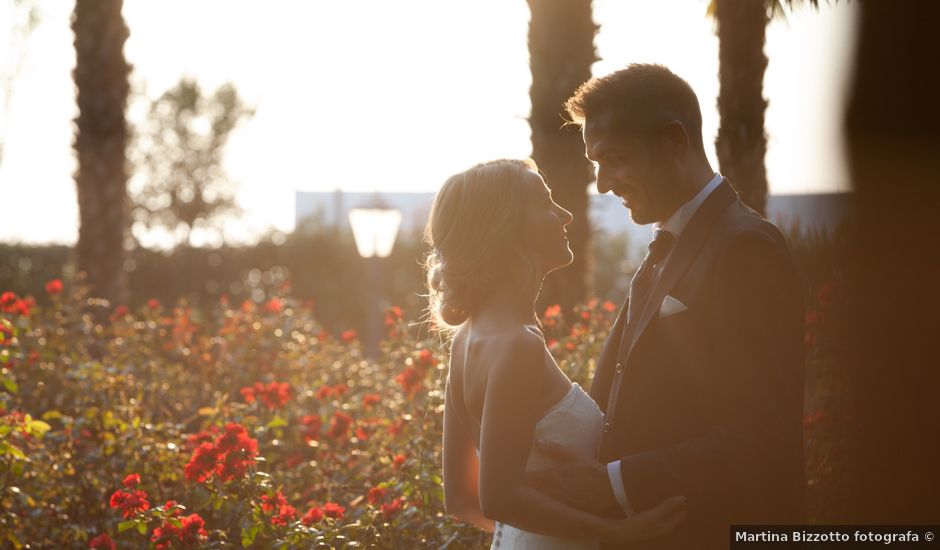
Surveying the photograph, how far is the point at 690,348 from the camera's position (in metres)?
2.97

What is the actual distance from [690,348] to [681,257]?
299 mm

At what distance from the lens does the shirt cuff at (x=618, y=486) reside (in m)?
2.93

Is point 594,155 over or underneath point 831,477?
over

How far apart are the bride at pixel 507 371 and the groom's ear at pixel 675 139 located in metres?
0.40

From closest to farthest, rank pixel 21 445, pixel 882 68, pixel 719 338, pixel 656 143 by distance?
pixel 719 338 → pixel 656 143 → pixel 882 68 → pixel 21 445

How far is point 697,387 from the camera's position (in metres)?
2.96

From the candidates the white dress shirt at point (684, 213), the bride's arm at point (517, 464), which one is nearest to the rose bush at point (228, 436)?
the bride's arm at point (517, 464)

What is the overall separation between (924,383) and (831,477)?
1.02m

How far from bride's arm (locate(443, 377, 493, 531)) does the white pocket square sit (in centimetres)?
72

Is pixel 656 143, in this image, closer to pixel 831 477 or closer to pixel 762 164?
pixel 831 477

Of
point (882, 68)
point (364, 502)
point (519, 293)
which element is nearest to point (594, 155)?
point (519, 293)

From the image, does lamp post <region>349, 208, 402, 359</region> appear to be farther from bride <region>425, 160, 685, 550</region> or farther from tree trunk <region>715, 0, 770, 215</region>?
bride <region>425, 160, 685, 550</region>

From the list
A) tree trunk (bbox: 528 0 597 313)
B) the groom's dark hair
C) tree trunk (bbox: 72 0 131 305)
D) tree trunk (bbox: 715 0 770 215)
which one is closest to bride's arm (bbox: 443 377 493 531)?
the groom's dark hair

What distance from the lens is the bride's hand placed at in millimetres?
2918
